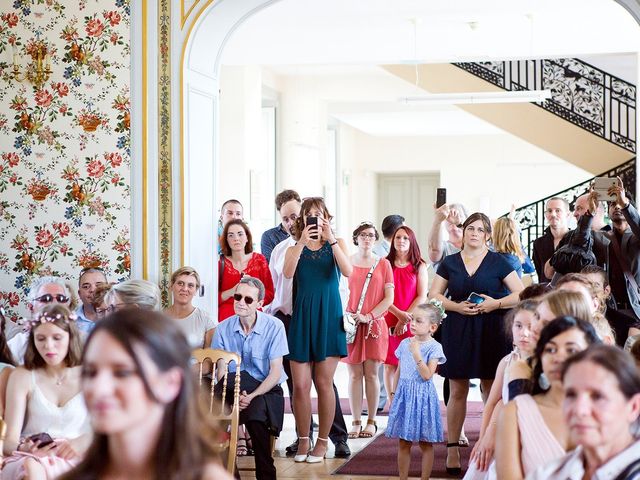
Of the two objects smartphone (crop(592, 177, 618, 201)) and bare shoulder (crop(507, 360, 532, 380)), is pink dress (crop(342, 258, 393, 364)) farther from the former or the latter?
bare shoulder (crop(507, 360, 532, 380))

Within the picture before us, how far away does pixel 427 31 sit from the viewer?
9.34 meters

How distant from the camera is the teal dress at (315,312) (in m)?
6.20

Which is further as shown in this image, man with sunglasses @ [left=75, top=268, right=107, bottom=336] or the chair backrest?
man with sunglasses @ [left=75, top=268, right=107, bottom=336]

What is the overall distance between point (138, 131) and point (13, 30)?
1.00 metres

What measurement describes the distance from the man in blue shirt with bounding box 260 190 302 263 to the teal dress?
0.62 m

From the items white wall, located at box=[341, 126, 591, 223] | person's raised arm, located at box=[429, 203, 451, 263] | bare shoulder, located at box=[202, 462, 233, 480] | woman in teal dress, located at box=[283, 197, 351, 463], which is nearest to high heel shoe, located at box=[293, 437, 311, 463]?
woman in teal dress, located at box=[283, 197, 351, 463]

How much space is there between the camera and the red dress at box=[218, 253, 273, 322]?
647 cm

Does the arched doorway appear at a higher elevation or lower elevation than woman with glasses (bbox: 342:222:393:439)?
higher

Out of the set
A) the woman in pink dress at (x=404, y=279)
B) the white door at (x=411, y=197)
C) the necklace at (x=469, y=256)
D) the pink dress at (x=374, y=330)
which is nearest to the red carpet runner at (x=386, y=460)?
the pink dress at (x=374, y=330)

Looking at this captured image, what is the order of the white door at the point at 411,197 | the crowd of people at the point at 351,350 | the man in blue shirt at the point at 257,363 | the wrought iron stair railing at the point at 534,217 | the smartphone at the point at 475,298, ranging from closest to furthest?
the crowd of people at the point at 351,350 → the man in blue shirt at the point at 257,363 → the smartphone at the point at 475,298 → the wrought iron stair railing at the point at 534,217 → the white door at the point at 411,197

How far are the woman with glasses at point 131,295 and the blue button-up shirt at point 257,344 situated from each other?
432 mm

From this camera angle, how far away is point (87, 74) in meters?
6.18

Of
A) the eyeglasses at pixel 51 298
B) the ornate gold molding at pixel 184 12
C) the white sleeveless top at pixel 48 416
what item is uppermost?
the ornate gold molding at pixel 184 12

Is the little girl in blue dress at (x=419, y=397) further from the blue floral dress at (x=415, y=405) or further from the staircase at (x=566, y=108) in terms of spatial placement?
the staircase at (x=566, y=108)
